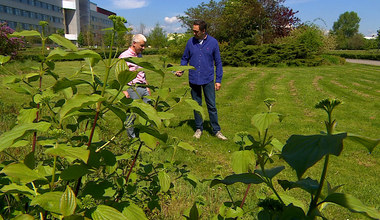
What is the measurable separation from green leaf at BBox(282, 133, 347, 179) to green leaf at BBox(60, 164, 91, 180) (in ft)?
2.16

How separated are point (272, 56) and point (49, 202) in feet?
70.6

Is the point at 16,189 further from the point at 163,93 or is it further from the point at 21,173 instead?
the point at 163,93

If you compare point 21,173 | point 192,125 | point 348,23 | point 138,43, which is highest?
point 348,23

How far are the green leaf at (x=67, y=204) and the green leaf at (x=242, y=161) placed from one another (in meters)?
0.67

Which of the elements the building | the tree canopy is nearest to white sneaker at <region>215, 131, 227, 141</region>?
the tree canopy

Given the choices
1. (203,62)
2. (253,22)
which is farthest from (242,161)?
(253,22)

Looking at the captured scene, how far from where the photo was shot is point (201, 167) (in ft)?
14.0

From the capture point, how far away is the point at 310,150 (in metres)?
0.62

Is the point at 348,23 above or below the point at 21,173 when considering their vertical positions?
above

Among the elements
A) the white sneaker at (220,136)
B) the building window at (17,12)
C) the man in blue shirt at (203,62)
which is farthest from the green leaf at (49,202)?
the building window at (17,12)

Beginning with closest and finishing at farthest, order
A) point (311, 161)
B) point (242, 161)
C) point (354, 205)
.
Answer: point (311, 161)
point (354, 205)
point (242, 161)

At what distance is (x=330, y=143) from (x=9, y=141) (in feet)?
2.75

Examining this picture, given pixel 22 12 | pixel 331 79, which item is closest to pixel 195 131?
pixel 331 79

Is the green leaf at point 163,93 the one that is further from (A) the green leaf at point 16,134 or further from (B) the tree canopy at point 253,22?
(B) the tree canopy at point 253,22
